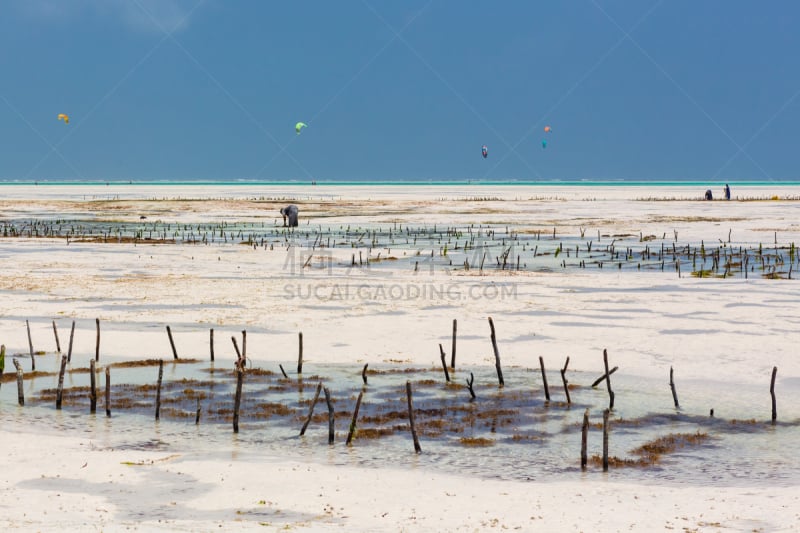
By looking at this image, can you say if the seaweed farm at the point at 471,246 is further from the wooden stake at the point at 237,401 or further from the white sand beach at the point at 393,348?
the wooden stake at the point at 237,401

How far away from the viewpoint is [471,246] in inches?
2009

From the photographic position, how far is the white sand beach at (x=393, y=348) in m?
12.2

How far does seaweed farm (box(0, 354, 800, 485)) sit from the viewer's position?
14.7 meters

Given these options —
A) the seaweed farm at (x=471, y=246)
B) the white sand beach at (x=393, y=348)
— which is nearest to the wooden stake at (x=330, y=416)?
the white sand beach at (x=393, y=348)

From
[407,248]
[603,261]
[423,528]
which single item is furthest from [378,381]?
[407,248]

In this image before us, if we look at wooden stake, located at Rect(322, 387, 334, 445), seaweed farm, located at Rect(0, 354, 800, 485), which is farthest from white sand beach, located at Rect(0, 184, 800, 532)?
wooden stake, located at Rect(322, 387, 334, 445)

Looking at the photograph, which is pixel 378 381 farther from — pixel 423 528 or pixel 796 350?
pixel 796 350

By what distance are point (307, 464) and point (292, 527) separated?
2.85 metres

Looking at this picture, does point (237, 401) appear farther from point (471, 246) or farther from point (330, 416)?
point (471, 246)

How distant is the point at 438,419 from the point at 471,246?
34252mm

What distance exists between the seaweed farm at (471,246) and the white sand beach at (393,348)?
0.34 m

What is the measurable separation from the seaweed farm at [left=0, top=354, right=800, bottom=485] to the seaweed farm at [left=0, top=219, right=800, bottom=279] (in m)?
19.5

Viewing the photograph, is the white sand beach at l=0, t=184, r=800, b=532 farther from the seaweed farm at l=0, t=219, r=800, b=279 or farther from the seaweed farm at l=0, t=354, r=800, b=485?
the seaweed farm at l=0, t=219, r=800, b=279

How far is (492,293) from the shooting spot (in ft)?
106
